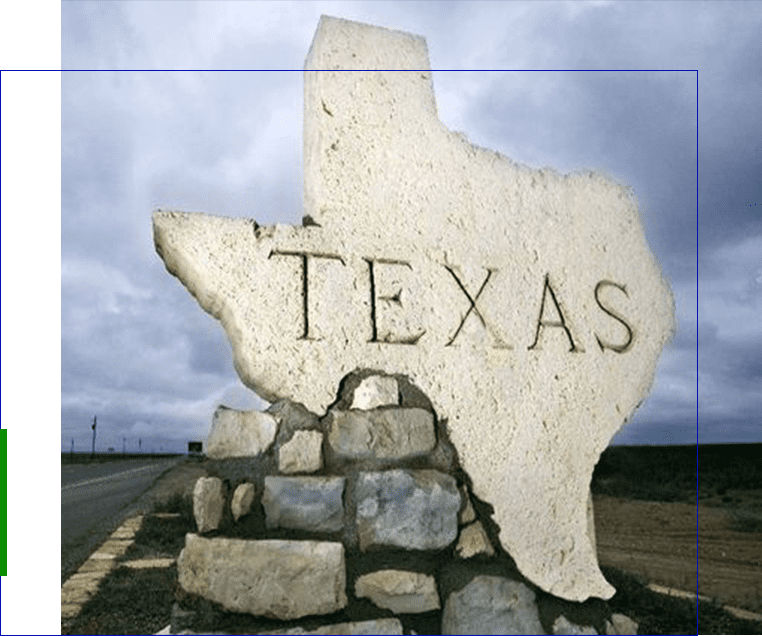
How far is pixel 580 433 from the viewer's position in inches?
104

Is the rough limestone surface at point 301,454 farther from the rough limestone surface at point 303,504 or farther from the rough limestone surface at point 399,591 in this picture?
the rough limestone surface at point 399,591

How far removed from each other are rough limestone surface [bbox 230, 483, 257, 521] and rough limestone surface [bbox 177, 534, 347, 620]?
9 cm

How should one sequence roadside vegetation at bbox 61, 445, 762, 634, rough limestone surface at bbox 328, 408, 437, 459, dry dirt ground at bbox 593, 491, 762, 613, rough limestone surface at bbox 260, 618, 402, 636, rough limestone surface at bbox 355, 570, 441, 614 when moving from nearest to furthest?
rough limestone surface at bbox 260, 618, 402, 636 < rough limestone surface at bbox 355, 570, 441, 614 < rough limestone surface at bbox 328, 408, 437, 459 < roadside vegetation at bbox 61, 445, 762, 634 < dry dirt ground at bbox 593, 491, 762, 613

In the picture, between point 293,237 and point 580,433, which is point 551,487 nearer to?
point 580,433

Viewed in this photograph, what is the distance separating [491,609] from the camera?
2.30 metres

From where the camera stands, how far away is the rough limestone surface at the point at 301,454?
2.29 meters

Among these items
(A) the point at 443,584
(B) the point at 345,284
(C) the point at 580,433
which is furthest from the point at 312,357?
(C) the point at 580,433

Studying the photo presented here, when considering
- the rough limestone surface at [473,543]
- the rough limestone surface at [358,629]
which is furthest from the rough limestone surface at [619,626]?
the rough limestone surface at [358,629]

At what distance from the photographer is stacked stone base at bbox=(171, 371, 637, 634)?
2148 mm

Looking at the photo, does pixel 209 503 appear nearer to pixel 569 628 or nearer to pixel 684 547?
pixel 569 628

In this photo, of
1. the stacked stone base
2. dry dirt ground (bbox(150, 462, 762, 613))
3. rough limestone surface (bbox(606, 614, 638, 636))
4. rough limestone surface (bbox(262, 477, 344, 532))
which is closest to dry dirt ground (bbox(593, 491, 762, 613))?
dry dirt ground (bbox(150, 462, 762, 613))

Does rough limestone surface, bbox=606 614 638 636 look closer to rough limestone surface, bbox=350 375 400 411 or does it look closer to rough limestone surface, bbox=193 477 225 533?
rough limestone surface, bbox=350 375 400 411

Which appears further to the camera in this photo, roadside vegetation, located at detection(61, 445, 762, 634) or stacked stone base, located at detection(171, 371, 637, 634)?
roadside vegetation, located at detection(61, 445, 762, 634)

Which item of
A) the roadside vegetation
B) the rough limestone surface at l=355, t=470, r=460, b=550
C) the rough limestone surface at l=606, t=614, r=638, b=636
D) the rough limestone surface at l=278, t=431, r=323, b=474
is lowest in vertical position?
the roadside vegetation
